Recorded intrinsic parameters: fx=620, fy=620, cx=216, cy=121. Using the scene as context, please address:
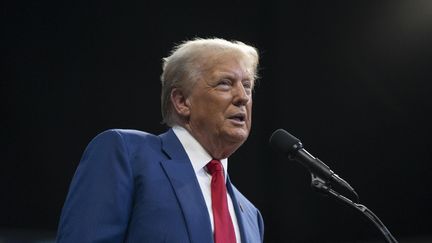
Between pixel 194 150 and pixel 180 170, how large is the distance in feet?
0.52

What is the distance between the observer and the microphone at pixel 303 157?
178 centimetres

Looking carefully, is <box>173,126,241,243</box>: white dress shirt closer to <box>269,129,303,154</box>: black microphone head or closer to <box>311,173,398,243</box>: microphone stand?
<box>269,129,303,154</box>: black microphone head

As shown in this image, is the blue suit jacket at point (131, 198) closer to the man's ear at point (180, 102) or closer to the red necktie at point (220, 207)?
the red necktie at point (220, 207)

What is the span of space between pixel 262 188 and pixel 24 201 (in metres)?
1.52

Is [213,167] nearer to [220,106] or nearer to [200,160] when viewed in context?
[200,160]

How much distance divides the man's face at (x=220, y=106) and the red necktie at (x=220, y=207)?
79mm

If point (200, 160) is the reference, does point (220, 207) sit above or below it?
below

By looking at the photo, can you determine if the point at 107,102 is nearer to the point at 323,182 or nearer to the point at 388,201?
the point at 388,201

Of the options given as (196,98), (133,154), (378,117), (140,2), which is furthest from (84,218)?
(378,117)

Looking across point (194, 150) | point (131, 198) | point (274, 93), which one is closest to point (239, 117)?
point (194, 150)

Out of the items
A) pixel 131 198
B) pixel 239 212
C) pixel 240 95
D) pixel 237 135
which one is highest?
pixel 240 95

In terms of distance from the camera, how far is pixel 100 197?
1712 millimetres

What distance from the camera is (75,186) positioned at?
69.1 inches

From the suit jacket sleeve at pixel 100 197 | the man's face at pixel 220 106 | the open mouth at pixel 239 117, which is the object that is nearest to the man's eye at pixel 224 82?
the man's face at pixel 220 106
